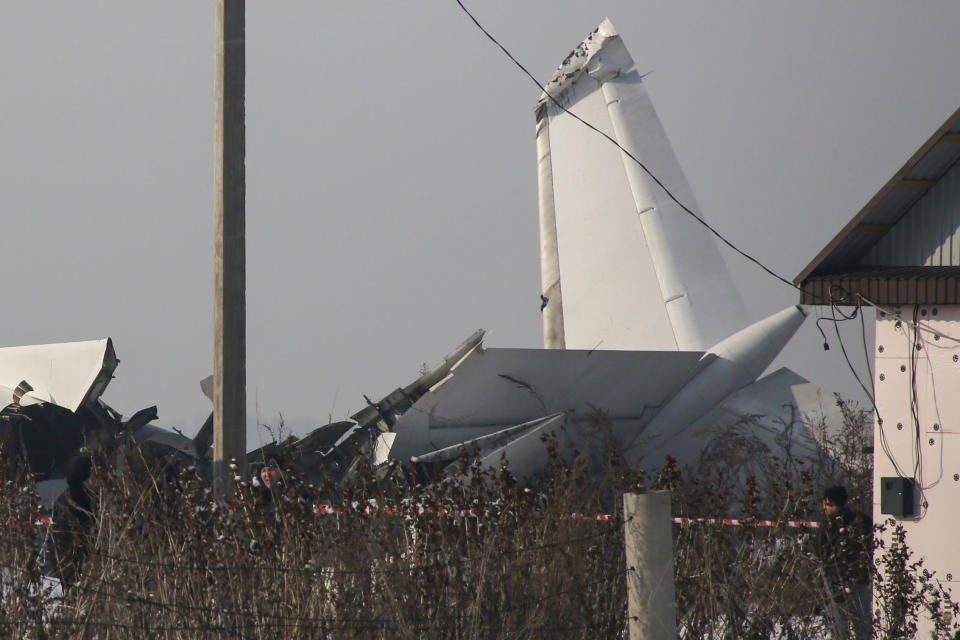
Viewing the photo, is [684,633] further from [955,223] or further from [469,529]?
[955,223]

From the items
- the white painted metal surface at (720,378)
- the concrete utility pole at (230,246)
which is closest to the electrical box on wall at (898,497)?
the concrete utility pole at (230,246)

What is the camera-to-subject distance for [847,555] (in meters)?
8.34

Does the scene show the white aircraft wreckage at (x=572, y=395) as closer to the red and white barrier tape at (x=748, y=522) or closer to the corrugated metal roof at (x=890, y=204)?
the red and white barrier tape at (x=748, y=522)

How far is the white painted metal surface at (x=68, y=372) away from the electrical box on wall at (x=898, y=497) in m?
9.21

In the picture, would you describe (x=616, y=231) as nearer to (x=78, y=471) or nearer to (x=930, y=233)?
(x=78, y=471)

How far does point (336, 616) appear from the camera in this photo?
6.00m

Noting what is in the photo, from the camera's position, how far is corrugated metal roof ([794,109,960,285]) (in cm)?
736

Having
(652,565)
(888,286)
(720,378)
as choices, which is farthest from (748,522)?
(720,378)

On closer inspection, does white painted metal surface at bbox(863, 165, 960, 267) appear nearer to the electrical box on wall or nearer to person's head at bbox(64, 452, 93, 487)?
the electrical box on wall

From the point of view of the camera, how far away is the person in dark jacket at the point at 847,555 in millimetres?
7660

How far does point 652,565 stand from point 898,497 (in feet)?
10.5

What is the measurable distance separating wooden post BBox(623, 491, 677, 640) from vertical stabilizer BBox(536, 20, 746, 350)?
41.9 ft

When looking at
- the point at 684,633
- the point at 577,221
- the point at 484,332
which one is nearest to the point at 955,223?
the point at 684,633

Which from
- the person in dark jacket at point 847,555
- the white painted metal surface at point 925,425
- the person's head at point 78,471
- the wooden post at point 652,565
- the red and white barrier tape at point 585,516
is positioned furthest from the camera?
the person's head at point 78,471
